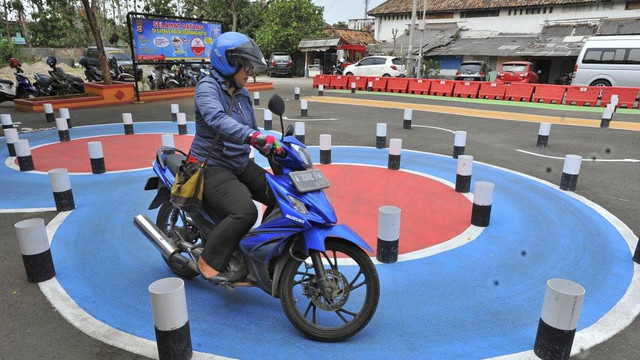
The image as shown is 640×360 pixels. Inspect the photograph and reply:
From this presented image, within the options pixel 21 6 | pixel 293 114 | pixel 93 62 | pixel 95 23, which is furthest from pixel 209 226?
pixel 21 6

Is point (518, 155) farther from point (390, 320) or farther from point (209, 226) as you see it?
point (209, 226)

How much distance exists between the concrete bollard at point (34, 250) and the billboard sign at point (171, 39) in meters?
15.4

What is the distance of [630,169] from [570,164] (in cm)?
247

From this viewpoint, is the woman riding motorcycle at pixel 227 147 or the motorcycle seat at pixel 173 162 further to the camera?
the motorcycle seat at pixel 173 162

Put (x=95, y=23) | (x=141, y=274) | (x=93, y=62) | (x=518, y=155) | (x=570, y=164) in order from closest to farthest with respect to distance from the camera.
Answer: (x=141, y=274) → (x=570, y=164) → (x=518, y=155) → (x=95, y=23) → (x=93, y=62)

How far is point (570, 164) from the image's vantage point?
21.1 feet

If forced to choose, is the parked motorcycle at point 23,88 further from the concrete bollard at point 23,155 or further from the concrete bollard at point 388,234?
the concrete bollard at point 388,234

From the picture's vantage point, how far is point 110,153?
873cm

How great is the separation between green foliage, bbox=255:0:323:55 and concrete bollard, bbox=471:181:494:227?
1500 inches

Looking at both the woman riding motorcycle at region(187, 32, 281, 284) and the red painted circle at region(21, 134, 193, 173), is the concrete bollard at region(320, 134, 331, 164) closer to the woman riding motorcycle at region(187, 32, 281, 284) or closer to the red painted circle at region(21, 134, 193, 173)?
the red painted circle at region(21, 134, 193, 173)

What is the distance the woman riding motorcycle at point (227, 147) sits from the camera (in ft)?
9.96

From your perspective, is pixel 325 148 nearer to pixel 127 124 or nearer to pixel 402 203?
pixel 402 203

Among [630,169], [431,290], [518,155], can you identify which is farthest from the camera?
[518,155]

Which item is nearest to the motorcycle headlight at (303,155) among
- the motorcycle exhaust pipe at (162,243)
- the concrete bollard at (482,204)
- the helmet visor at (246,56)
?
the helmet visor at (246,56)
